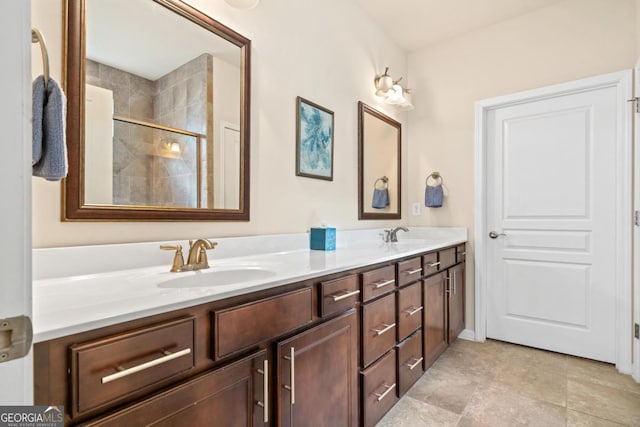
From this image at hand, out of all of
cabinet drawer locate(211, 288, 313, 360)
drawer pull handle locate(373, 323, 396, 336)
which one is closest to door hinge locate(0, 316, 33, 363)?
cabinet drawer locate(211, 288, 313, 360)

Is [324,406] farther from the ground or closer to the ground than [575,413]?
farther from the ground

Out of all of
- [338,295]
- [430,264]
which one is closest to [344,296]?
[338,295]

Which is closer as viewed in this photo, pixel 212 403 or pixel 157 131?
pixel 212 403

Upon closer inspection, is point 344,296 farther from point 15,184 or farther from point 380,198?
point 380,198

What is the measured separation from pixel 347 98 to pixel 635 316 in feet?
7.97

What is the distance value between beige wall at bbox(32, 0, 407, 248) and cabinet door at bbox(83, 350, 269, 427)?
66 centimetres

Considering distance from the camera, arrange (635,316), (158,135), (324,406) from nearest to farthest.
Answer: (324,406) < (158,135) < (635,316)

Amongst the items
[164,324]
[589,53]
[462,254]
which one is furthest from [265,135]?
[589,53]

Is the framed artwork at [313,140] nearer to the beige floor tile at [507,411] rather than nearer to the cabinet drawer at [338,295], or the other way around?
the cabinet drawer at [338,295]

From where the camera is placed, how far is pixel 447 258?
239 cm

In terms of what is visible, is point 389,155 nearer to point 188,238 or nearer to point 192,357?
point 188,238

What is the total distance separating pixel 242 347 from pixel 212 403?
152 millimetres

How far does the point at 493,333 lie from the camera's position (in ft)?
8.91

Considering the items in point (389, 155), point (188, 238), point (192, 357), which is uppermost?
point (389, 155)
